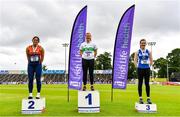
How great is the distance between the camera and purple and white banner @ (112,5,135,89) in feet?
49.0

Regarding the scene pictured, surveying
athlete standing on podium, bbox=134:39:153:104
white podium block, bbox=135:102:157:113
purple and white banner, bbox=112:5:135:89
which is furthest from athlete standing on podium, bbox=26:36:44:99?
purple and white banner, bbox=112:5:135:89

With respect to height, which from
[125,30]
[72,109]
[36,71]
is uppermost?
[125,30]

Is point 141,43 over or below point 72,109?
over

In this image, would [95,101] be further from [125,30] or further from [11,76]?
[11,76]

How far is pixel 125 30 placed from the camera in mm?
14984

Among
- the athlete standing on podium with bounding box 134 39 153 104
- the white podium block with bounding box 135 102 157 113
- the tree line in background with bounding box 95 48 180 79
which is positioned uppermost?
the tree line in background with bounding box 95 48 180 79

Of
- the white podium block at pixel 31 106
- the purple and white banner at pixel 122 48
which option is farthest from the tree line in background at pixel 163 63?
the white podium block at pixel 31 106

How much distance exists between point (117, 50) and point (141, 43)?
14.1 feet

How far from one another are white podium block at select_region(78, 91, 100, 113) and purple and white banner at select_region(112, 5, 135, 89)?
4694 millimetres

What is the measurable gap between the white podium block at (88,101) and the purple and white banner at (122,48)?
15.4 ft

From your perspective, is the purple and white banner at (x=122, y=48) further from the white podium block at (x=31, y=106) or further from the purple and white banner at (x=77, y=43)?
the white podium block at (x=31, y=106)

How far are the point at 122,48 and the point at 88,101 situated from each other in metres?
5.04

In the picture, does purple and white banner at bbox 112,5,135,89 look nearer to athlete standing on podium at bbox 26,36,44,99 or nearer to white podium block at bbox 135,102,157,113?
white podium block at bbox 135,102,157,113

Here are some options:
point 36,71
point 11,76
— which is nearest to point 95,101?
point 36,71
